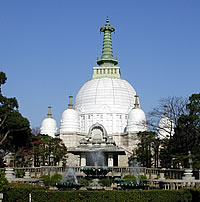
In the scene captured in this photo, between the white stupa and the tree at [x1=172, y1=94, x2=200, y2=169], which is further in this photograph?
the white stupa

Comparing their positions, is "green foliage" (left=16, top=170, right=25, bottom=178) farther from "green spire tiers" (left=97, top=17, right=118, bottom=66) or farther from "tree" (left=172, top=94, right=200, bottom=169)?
"green spire tiers" (left=97, top=17, right=118, bottom=66)

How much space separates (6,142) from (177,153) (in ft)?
71.3

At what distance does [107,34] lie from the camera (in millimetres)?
100625

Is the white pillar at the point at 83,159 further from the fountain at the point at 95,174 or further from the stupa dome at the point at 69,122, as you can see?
the stupa dome at the point at 69,122

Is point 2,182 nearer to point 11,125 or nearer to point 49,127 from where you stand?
point 11,125

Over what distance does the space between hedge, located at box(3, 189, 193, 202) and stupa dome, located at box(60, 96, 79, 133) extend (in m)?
61.1

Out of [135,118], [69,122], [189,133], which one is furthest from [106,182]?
[69,122]

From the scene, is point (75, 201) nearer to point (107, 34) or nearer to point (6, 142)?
point (6, 142)

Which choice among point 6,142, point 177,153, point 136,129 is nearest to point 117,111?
point 136,129

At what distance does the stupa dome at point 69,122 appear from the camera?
79.9m

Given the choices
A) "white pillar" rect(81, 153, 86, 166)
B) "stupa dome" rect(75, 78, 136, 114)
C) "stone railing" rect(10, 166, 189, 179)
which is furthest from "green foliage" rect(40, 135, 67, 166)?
"stupa dome" rect(75, 78, 136, 114)

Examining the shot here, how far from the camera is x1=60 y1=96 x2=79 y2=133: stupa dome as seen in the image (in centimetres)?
7994

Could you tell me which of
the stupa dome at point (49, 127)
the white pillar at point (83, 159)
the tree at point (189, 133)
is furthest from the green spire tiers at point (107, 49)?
the tree at point (189, 133)

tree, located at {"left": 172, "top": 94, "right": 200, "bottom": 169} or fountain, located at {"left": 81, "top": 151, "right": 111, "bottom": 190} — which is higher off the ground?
tree, located at {"left": 172, "top": 94, "right": 200, "bottom": 169}
